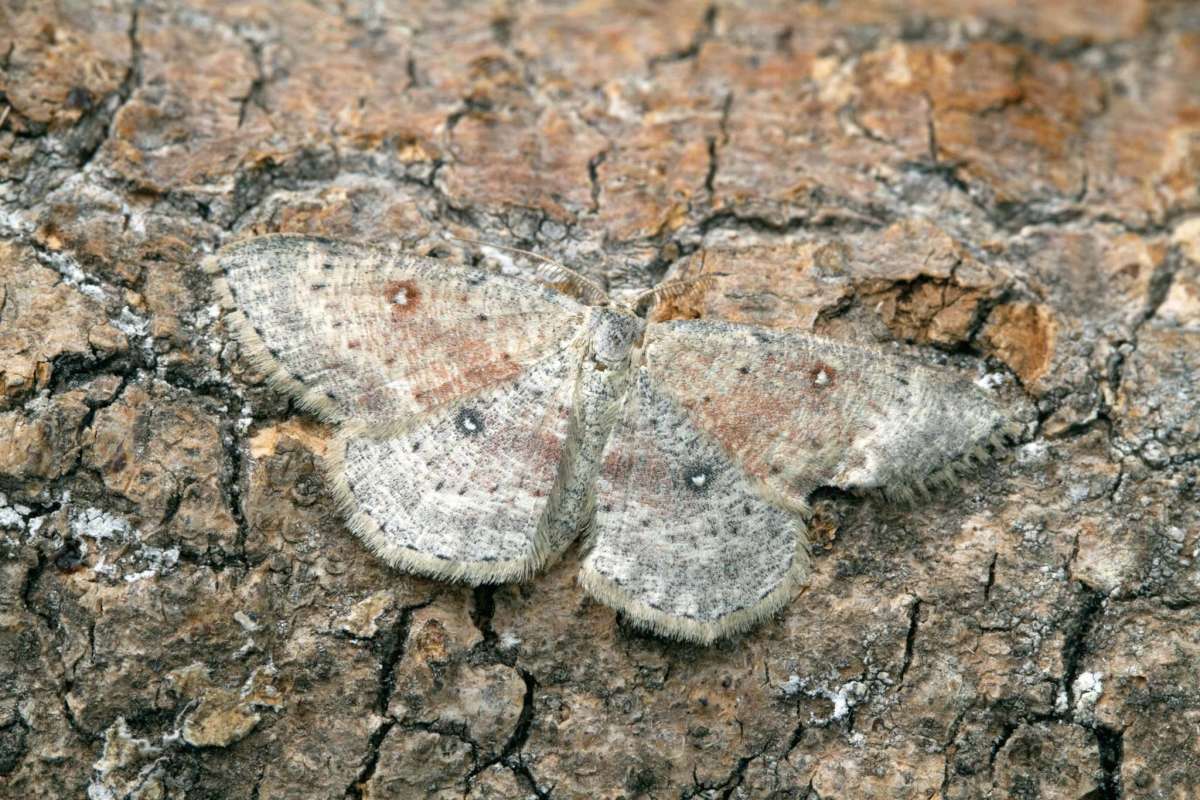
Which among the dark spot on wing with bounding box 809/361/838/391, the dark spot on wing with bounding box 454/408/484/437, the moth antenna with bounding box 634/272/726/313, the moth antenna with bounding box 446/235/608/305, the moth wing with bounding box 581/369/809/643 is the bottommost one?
the moth wing with bounding box 581/369/809/643

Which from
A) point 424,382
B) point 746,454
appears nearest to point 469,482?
point 424,382

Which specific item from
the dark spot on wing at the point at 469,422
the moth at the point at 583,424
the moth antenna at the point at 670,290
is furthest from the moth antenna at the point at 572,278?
the dark spot on wing at the point at 469,422

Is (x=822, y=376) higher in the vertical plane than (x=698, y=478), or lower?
higher

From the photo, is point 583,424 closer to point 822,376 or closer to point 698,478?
point 698,478

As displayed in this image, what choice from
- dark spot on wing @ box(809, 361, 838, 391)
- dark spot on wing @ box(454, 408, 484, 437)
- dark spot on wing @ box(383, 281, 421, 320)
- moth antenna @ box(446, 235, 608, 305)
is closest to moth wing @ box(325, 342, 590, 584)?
dark spot on wing @ box(454, 408, 484, 437)

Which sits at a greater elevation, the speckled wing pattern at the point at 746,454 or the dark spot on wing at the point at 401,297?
the dark spot on wing at the point at 401,297

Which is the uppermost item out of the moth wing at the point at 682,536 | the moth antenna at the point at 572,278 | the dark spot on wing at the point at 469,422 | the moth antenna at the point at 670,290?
the moth antenna at the point at 572,278

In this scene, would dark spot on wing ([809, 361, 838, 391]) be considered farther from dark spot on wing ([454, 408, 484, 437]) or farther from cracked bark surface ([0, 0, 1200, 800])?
dark spot on wing ([454, 408, 484, 437])

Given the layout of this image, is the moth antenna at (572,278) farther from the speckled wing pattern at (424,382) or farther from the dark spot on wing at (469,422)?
the dark spot on wing at (469,422)
